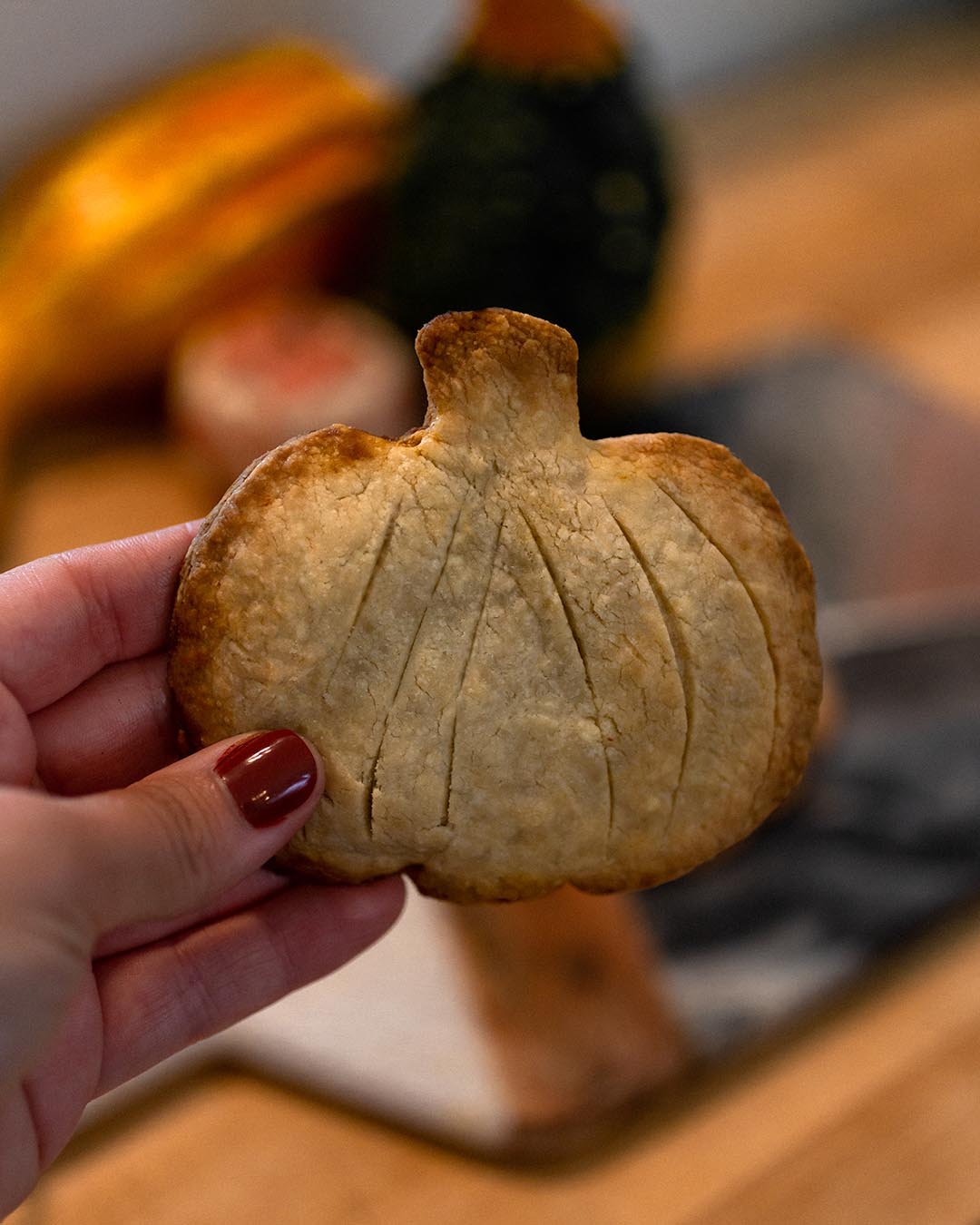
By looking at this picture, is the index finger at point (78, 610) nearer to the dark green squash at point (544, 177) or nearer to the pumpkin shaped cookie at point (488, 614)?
the pumpkin shaped cookie at point (488, 614)

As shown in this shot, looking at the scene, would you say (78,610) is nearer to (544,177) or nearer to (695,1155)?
(695,1155)

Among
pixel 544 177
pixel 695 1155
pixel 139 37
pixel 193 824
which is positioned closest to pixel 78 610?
pixel 193 824

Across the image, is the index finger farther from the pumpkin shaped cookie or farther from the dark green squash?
the dark green squash

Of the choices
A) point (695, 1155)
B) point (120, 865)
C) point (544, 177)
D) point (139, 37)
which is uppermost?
point (139, 37)

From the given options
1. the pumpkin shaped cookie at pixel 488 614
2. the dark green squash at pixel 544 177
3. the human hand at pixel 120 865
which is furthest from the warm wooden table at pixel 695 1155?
the dark green squash at pixel 544 177

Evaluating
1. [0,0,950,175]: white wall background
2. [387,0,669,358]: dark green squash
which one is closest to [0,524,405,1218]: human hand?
[387,0,669,358]: dark green squash

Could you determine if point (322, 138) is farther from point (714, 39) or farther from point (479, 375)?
point (479, 375)
